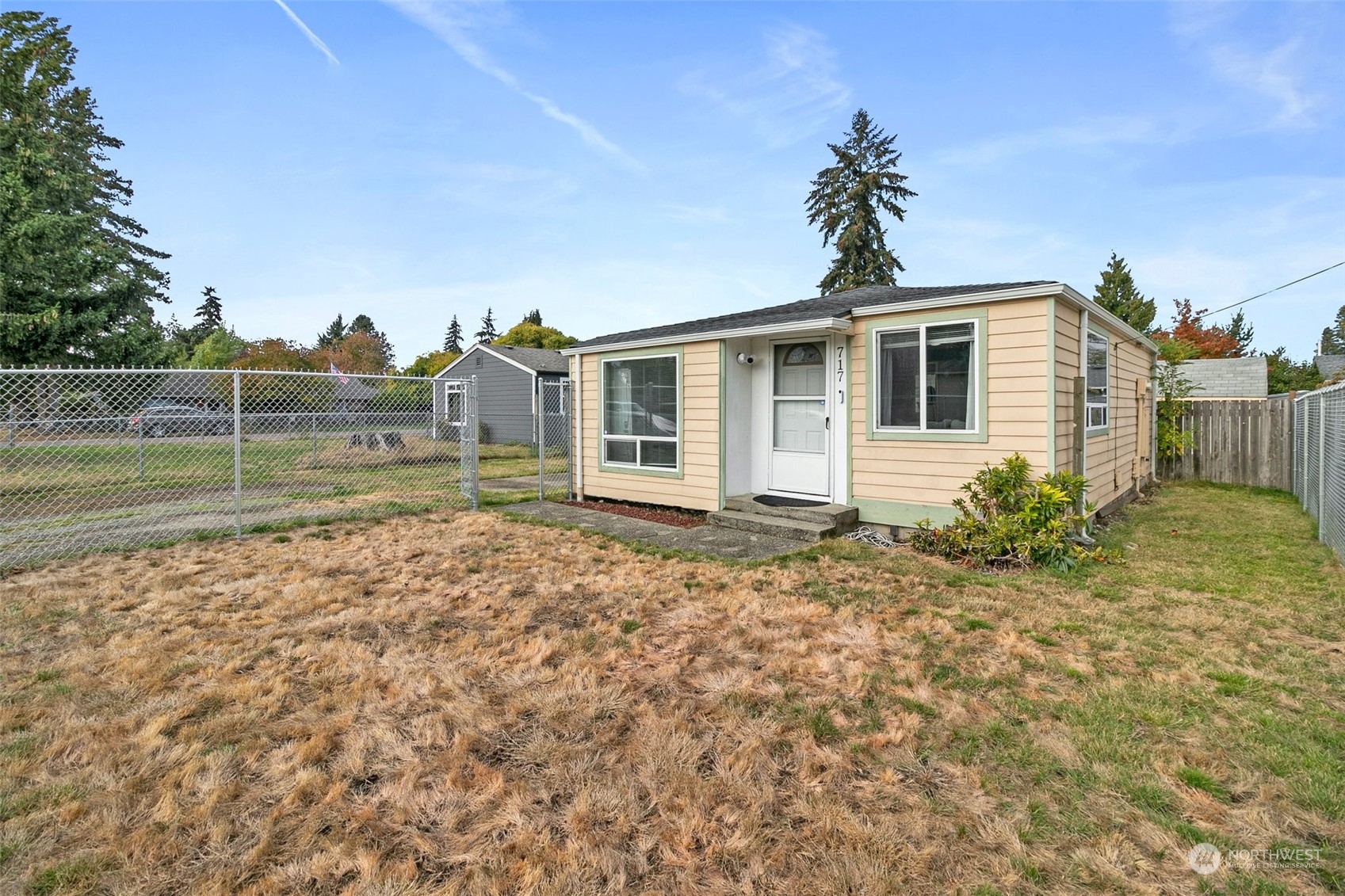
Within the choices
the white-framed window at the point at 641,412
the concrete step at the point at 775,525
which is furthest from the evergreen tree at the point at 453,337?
the concrete step at the point at 775,525

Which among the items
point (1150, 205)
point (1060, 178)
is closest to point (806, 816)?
point (1060, 178)

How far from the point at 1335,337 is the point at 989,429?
2115 inches

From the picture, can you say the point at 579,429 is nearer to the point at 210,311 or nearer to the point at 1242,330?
the point at 1242,330

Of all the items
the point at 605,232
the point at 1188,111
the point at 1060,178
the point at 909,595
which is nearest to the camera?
the point at 909,595

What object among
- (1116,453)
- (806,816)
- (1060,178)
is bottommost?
(806,816)

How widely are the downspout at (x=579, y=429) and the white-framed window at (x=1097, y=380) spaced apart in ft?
21.3

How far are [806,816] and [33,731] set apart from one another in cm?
322

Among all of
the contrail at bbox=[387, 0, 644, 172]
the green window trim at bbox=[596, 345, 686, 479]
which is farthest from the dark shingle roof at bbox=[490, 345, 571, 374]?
Result: the green window trim at bbox=[596, 345, 686, 479]

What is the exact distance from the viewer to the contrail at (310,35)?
26.9ft

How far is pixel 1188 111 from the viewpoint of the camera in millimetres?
10656

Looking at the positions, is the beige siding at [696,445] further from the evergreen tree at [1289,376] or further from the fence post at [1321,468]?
the evergreen tree at [1289,376]

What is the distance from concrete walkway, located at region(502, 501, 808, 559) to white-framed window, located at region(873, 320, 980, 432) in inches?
69.5

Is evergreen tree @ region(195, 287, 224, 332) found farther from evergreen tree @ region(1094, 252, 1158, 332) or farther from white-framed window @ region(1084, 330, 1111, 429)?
evergreen tree @ region(1094, 252, 1158, 332)

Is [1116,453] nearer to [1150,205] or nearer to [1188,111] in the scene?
[1188,111]
